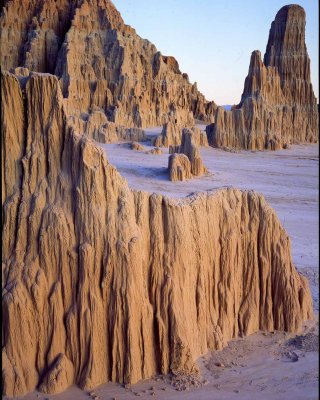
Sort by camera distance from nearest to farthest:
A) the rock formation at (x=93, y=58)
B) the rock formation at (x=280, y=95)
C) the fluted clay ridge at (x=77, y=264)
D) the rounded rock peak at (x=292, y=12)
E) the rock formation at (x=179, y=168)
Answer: the fluted clay ridge at (x=77, y=264) → the rock formation at (x=179, y=168) → the rock formation at (x=280, y=95) → the rounded rock peak at (x=292, y=12) → the rock formation at (x=93, y=58)

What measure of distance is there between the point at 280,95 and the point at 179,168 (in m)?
24.0

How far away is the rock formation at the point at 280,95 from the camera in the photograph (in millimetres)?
36781

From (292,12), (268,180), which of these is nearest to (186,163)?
(268,180)

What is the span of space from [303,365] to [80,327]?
3530mm

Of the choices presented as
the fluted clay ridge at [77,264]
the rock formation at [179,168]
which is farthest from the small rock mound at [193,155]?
the fluted clay ridge at [77,264]

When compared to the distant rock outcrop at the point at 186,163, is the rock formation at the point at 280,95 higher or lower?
higher

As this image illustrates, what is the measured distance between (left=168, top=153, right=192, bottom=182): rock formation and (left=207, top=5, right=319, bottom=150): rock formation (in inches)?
516

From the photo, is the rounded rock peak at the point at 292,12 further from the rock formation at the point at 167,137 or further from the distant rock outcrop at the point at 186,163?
the distant rock outcrop at the point at 186,163

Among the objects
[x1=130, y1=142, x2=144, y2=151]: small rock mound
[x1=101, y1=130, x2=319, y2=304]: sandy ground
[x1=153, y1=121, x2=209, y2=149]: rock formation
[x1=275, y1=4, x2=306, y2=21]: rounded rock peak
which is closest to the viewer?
[x1=101, y1=130, x2=319, y2=304]: sandy ground

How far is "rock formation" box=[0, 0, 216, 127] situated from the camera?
44906 mm

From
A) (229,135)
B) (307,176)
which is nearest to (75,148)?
(307,176)

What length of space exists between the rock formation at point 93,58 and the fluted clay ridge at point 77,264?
3644 cm

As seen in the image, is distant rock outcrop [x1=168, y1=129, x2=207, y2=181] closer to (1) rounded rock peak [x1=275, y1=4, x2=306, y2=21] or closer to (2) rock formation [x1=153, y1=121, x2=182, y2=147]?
(2) rock formation [x1=153, y1=121, x2=182, y2=147]

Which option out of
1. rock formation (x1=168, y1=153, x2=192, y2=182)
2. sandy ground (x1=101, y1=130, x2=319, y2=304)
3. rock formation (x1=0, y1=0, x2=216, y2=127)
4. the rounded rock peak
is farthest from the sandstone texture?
the rounded rock peak
